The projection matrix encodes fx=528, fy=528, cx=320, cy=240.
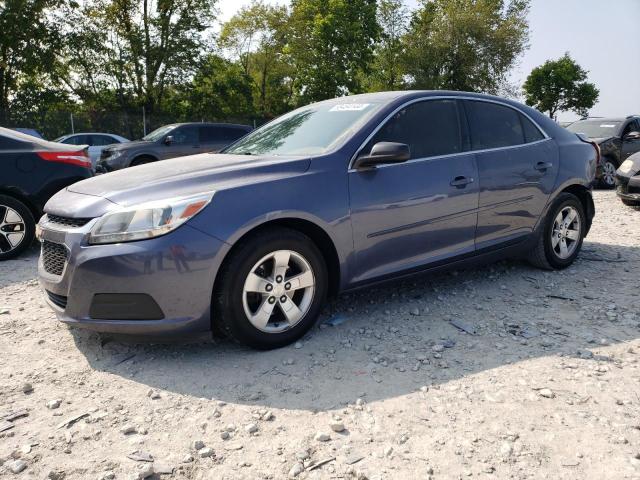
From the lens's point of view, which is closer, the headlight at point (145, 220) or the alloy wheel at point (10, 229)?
the headlight at point (145, 220)

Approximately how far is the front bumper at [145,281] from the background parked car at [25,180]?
3.08 m

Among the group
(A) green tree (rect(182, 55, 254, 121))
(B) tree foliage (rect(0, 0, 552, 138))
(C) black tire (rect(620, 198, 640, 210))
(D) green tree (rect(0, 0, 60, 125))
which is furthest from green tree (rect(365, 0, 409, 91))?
(C) black tire (rect(620, 198, 640, 210))

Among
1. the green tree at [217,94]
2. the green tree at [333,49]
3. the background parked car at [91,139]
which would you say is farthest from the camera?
the green tree at [333,49]

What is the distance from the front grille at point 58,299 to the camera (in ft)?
10.1

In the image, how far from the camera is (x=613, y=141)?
37.7 ft

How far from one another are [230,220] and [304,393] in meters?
1.02

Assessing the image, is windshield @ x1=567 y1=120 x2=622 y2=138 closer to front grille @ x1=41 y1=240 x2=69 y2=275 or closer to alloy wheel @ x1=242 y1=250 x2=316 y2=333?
alloy wheel @ x1=242 y1=250 x2=316 y2=333

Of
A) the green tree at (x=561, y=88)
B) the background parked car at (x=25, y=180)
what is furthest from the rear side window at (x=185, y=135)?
the green tree at (x=561, y=88)

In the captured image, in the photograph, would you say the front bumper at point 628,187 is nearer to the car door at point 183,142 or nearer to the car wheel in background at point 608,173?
the car wheel in background at point 608,173

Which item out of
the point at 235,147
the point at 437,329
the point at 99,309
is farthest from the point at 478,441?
the point at 235,147

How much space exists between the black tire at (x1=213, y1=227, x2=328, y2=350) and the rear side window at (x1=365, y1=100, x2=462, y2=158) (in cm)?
89

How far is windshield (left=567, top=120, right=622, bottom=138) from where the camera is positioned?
1172 cm

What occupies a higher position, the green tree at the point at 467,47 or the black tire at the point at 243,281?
the green tree at the point at 467,47

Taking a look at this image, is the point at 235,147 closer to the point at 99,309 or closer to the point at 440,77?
the point at 99,309
